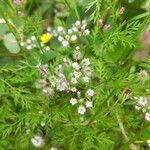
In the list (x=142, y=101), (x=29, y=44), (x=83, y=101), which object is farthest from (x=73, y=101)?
(x=29, y=44)

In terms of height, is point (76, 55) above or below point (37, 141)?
above

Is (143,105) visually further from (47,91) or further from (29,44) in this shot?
(29,44)

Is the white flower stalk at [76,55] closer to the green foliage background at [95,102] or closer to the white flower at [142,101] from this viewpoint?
the green foliage background at [95,102]

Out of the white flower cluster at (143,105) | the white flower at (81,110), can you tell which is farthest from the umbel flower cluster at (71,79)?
the white flower cluster at (143,105)

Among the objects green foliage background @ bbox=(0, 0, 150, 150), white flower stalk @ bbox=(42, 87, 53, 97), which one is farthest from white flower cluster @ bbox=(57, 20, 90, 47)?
white flower stalk @ bbox=(42, 87, 53, 97)

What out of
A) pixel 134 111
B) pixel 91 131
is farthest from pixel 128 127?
pixel 91 131

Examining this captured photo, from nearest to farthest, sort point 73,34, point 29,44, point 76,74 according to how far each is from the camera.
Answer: point 76,74, point 73,34, point 29,44

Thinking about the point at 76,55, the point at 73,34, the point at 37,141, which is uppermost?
the point at 73,34

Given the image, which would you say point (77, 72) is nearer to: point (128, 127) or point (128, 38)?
point (128, 38)

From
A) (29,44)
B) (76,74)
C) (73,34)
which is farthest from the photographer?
(29,44)
